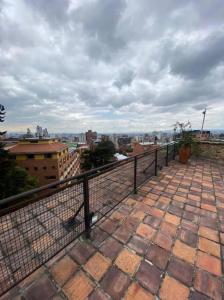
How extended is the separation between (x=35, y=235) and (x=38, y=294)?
69 cm

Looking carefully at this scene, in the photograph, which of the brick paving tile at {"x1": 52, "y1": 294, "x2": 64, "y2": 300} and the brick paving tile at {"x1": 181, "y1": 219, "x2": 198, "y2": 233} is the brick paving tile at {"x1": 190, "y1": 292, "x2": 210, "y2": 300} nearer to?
the brick paving tile at {"x1": 181, "y1": 219, "x2": 198, "y2": 233}

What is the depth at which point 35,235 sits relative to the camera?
1.72m

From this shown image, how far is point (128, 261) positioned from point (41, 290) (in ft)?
2.57

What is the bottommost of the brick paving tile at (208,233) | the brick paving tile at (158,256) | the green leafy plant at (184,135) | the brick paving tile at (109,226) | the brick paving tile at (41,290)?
the brick paving tile at (208,233)

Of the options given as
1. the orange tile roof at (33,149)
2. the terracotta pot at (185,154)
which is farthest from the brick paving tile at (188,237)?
the orange tile roof at (33,149)

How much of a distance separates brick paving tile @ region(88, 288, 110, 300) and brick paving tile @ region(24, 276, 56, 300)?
0.31 metres

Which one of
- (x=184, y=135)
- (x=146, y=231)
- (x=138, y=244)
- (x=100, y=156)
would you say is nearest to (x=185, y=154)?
(x=184, y=135)

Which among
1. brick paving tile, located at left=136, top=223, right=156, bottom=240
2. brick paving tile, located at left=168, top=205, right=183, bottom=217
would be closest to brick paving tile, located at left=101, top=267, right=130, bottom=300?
brick paving tile, located at left=136, top=223, right=156, bottom=240

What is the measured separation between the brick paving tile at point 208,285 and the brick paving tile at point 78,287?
0.89m

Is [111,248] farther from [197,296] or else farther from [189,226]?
[189,226]

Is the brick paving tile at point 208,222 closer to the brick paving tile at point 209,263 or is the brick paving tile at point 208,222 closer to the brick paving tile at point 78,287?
the brick paving tile at point 209,263

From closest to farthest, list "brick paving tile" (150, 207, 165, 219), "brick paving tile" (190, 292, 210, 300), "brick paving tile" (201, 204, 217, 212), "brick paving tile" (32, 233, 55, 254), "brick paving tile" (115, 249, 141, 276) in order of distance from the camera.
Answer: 1. "brick paving tile" (190, 292, 210, 300)
2. "brick paving tile" (115, 249, 141, 276)
3. "brick paving tile" (32, 233, 55, 254)
4. "brick paving tile" (150, 207, 165, 219)
5. "brick paving tile" (201, 204, 217, 212)

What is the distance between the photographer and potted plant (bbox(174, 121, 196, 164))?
5223mm

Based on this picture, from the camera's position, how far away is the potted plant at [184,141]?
5223 millimetres
